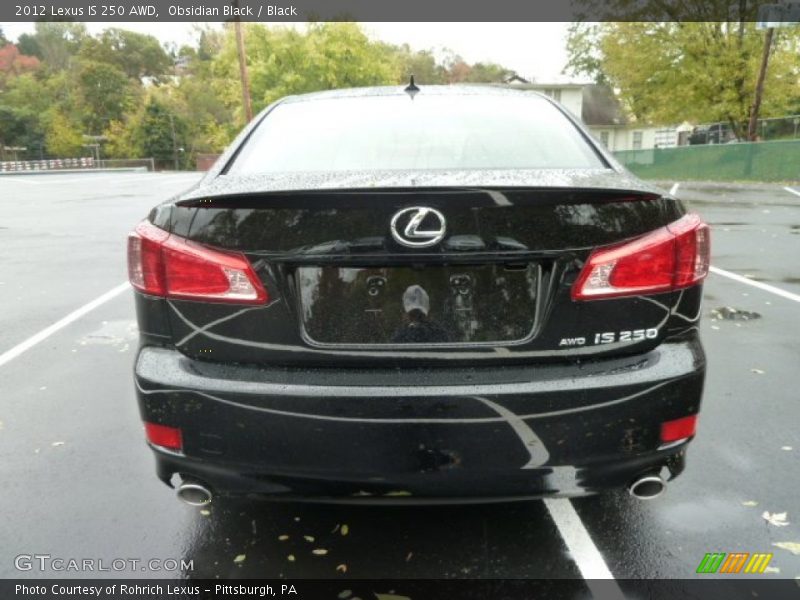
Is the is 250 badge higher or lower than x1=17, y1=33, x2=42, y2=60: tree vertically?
lower

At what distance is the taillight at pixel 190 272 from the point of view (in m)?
2.04

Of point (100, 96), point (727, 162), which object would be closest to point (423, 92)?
point (727, 162)

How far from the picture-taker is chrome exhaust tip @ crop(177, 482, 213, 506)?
2.19m

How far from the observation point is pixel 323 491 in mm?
2113

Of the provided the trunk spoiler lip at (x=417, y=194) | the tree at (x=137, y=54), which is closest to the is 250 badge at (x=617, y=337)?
the trunk spoiler lip at (x=417, y=194)

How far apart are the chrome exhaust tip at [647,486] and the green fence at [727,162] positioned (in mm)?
24961

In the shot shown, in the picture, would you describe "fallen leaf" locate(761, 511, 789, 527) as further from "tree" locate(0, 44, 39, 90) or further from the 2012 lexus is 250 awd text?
"tree" locate(0, 44, 39, 90)

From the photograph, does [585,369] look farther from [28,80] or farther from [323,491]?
[28,80]

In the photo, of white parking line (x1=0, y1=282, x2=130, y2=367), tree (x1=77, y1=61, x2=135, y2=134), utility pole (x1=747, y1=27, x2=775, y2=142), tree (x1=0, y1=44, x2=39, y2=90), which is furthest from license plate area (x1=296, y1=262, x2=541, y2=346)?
tree (x1=0, y1=44, x2=39, y2=90)

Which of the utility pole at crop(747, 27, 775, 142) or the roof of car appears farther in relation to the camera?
the utility pole at crop(747, 27, 775, 142)

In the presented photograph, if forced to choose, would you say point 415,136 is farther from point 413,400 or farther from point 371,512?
point 371,512

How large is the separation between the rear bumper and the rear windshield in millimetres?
806

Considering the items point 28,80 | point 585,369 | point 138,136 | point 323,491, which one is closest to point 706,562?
point 585,369

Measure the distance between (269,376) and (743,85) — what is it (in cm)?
3612
